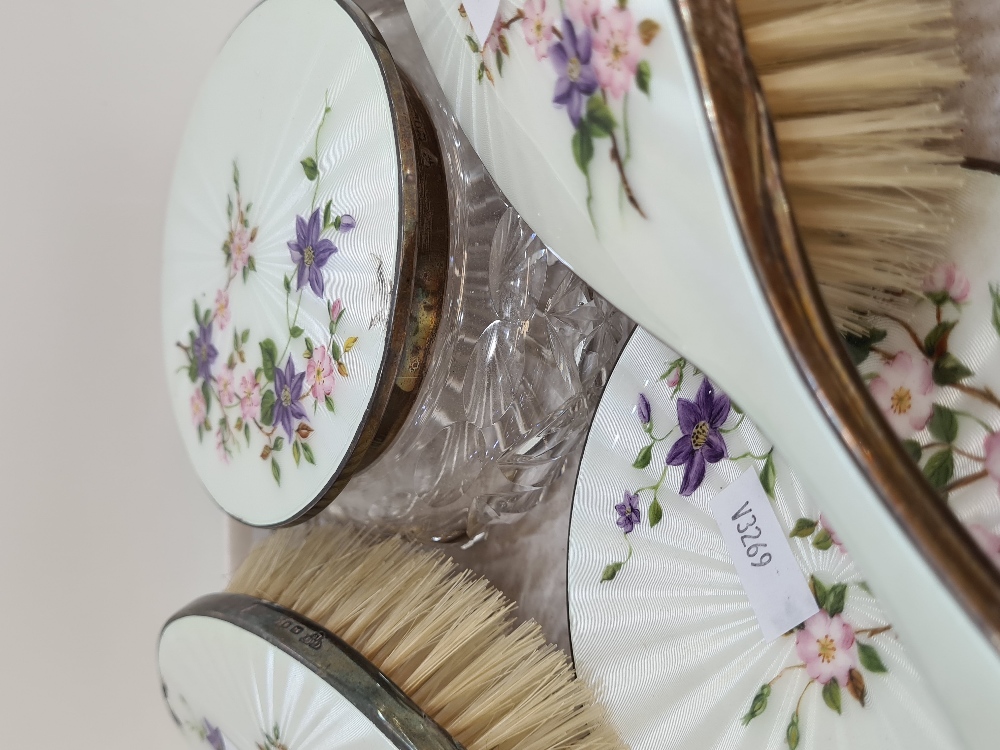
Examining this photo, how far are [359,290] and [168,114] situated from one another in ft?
1.40

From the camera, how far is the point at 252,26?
1.63 feet

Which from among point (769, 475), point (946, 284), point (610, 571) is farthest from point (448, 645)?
point (946, 284)

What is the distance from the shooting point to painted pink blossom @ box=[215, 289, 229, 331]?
53cm

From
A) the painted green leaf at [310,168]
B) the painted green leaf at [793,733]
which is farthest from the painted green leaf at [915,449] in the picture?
the painted green leaf at [310,168]

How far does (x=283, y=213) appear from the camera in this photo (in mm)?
472

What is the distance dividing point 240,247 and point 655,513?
0.31 m

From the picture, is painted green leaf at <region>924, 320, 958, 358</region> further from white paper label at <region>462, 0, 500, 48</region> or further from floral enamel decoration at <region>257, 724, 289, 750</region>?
floral enamel decoration at <region>257, 724, 289, 750</region>

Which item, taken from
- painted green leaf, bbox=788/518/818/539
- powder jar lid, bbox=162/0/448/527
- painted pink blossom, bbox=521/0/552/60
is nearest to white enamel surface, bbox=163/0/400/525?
powder jar lid, bbox=162/0/448/527

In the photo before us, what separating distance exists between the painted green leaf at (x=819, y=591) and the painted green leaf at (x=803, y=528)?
0.7 inches

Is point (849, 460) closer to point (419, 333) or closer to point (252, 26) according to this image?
point (419, 333)

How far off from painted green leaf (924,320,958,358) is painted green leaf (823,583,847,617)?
10 centimetres

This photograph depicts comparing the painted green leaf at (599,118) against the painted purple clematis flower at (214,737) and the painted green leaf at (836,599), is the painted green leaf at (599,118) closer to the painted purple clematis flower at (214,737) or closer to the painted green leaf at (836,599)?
the painted green leaf at (836,599)

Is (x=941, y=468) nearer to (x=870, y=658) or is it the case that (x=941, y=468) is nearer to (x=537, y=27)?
(x=870, y=658)

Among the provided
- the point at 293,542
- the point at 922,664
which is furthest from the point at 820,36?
the point at 293,542
